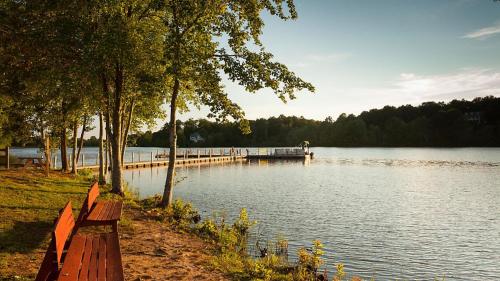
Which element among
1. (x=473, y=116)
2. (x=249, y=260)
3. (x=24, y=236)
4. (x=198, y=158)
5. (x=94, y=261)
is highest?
(x=473, y=116)

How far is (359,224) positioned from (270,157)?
67.1 m

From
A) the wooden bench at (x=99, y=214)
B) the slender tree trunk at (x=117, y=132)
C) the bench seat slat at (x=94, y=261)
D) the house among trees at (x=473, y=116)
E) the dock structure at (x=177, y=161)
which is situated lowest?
the dock structure at (x=177, y=161)

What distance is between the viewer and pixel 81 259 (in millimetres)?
6324

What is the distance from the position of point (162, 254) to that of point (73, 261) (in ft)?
14.1

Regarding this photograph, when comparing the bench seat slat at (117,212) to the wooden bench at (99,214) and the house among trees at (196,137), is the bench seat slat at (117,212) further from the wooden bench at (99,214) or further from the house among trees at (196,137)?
the house among trees at (196,137)

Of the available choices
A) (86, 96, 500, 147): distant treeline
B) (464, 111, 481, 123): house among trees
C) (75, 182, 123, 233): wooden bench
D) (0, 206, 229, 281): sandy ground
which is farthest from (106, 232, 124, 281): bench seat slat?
(464, 111, 481, 123): house among trees

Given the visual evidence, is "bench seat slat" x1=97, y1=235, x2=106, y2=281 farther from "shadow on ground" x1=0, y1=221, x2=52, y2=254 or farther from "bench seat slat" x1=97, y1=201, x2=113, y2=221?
"shadow on ground" x1=0, y1=221, x2=52, y2=254

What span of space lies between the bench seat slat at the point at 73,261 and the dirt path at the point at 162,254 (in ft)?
4.90

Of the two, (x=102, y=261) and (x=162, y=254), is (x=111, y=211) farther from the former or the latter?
(x=102, y=261)

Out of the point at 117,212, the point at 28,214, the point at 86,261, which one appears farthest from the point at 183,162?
the point at 86,261

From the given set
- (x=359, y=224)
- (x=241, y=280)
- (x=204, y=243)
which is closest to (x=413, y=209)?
(x=359, y=224)

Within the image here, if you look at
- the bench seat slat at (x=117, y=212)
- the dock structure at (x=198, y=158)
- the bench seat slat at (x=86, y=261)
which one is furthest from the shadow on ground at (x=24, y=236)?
the dock structure at (x=198, y=158)

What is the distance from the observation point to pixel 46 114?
85.7 feet

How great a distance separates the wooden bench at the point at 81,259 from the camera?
18.1ft
